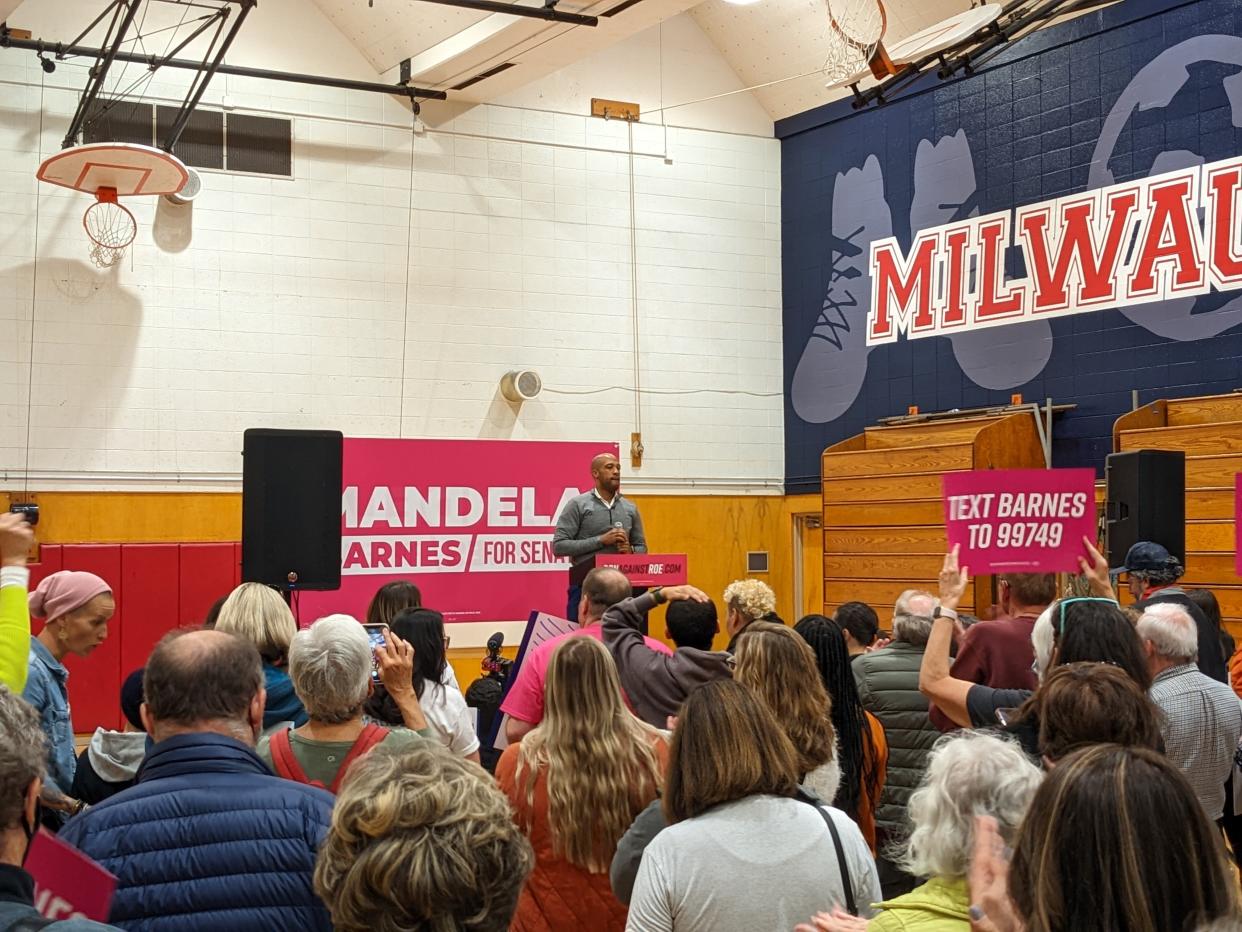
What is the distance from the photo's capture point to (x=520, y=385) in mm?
11016

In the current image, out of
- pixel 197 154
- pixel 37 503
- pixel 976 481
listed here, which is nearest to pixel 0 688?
pixel 976 481

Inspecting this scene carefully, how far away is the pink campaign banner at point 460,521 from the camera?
8945 mm

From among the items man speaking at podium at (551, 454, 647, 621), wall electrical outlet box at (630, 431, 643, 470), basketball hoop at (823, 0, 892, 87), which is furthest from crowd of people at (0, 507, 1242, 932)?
wall electrical outlet box at (630, 431, 643, 470)

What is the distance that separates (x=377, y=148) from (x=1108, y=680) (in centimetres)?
931

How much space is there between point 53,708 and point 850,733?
2.08 metres

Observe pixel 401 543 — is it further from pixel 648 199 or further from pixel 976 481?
pixel 976 481

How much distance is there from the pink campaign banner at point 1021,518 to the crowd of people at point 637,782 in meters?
0.34

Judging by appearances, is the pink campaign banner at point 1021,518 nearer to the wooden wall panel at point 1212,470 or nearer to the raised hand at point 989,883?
the raised hand at point 989,883

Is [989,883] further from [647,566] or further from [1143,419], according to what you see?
[1143,419]

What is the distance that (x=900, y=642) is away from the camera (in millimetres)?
4344

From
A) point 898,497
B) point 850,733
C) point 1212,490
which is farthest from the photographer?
point 898,497

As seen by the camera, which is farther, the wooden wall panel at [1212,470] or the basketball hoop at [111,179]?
the basketball hoop at [111,179]

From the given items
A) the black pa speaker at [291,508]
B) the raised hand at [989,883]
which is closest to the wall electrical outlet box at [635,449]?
the black pa speaker at [291,508]

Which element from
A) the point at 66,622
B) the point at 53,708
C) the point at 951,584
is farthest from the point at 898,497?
the point at 53,708
